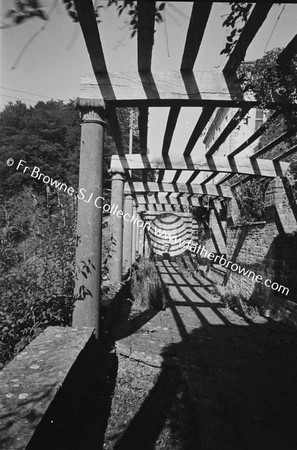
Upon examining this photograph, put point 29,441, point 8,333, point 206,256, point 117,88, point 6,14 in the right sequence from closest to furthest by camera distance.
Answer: point 29,441
point 6,14
point 8,333
point 117,88
point 206,256

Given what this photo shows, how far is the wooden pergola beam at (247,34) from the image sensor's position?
2195mm

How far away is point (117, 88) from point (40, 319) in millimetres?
2367

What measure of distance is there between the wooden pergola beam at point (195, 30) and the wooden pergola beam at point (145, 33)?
0.29m

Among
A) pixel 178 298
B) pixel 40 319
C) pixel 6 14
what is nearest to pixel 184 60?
pixel 6 14

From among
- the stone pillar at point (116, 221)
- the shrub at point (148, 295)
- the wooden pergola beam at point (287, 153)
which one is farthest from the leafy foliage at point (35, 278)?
the shrub at point (148, 295)

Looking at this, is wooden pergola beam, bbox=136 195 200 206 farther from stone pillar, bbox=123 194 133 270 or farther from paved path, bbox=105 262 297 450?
paved path, bbox=105 262 297 450

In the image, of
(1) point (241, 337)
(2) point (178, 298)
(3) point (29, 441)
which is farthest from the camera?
(2) point (178, 298)

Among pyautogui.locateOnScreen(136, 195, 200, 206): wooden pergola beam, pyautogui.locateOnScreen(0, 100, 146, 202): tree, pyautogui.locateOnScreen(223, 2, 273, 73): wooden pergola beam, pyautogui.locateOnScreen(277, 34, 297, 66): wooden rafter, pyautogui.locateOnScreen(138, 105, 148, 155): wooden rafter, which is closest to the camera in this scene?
pyautogui.locateOnScreen(223, 2, 273, 73): wooden pergola beam

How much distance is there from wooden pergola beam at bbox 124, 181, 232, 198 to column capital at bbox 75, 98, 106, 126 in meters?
5.11

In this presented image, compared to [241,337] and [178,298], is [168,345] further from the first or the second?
[178,298]

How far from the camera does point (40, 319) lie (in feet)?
9.57

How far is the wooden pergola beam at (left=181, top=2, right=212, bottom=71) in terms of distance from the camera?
84.1 inches

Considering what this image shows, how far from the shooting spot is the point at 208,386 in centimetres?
311

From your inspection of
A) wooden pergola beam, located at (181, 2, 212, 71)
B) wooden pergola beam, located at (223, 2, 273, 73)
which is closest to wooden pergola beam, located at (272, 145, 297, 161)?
wooden pergola beam, located at (223, 2, 273, 73)
